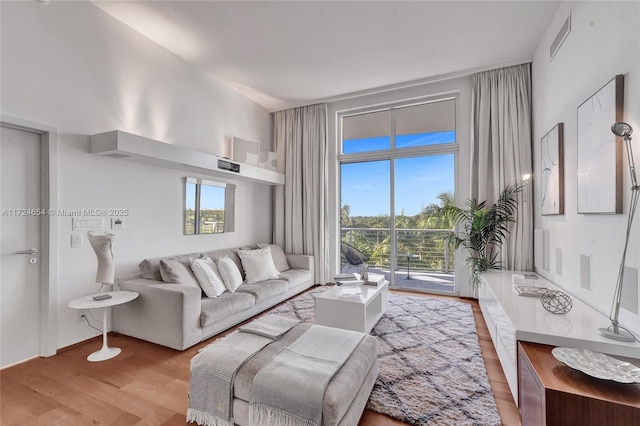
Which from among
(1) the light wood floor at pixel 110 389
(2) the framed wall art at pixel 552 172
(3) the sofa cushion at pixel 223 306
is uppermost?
(2) the framed wall art at pixel 552 172

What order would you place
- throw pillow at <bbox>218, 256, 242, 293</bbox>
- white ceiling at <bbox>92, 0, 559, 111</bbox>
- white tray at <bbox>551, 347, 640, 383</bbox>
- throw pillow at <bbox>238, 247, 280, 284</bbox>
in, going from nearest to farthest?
1. white tray at <bbox>551, 347, 640, 383</bbox>
2. white ceiling at <bbox>92, 0, 559, 111</bbox>
3. throw pillow at <bbox>218, 256, 242, 293</bbox>
4. throw pillow at <bbox>238, 247, 280, 284</bbox>

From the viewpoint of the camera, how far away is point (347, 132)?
17.3ft

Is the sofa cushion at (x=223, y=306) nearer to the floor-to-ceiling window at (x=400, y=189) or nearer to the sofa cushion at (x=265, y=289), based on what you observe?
the sofa cushion at (x=265, y=289)

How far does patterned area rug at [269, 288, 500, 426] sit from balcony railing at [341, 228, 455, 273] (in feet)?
3.16

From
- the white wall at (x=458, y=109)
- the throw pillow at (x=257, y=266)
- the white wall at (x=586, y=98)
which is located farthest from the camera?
the white wall at (x=458, y=109)

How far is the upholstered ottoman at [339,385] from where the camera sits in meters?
1.36

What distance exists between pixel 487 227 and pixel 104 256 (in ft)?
14.0

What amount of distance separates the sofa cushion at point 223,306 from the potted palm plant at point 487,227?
2.82 metres

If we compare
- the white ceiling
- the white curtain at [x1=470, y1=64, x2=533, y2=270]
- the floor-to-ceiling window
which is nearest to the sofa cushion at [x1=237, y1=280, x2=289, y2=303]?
the floor-to-ceiling window

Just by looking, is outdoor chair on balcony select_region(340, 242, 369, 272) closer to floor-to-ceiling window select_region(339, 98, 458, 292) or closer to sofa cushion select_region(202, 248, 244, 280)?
floor-to-ceiling window select_region(339, 98, 458, 292)

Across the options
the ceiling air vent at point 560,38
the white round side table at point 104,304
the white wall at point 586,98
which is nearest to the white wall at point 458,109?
the white wall at point 586,98

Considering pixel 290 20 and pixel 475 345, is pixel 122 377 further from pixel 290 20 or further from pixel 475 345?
pixel 290 20

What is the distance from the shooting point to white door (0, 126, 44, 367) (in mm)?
2287

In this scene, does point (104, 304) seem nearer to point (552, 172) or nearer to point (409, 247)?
point (409, 247)
